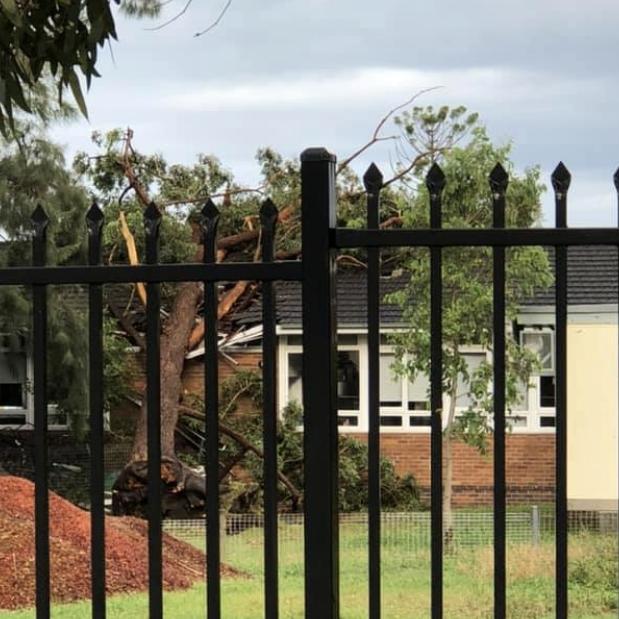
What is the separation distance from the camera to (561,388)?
2.53 m

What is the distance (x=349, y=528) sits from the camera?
36.3 ft

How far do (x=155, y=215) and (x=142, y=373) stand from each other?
1275 cm

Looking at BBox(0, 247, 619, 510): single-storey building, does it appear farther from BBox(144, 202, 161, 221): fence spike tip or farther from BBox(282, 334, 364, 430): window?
BBox(144, 202, 161, 221): fence spike tip

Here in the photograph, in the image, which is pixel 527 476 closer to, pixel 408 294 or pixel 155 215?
pixel 408 294

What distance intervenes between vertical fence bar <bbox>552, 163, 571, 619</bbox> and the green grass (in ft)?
15.5

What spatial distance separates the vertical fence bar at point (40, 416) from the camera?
2.73 m

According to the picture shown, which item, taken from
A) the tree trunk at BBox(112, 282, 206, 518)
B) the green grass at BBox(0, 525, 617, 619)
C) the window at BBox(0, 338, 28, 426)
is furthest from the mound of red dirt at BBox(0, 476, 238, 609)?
the window at BBox(0, 338, 28, 426)

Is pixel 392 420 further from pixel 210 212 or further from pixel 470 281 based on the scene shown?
pixel 210 212

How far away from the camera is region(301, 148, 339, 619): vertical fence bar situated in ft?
8.34

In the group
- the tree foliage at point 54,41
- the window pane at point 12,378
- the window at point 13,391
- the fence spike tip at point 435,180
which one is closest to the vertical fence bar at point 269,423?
the fence spike tip at point 435,180

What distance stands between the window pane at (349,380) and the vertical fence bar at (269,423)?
13045 mm

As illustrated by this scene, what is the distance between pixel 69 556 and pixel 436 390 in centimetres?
603

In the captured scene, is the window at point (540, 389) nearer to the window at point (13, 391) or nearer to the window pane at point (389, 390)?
the window pane at point (389, 390)

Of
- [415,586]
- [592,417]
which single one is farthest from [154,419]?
[415,586]
